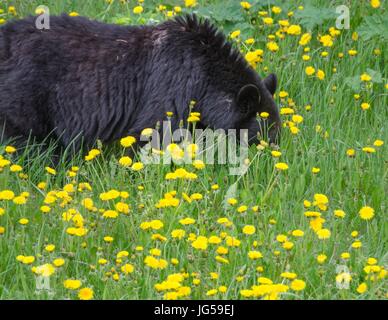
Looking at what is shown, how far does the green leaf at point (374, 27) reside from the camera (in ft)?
23.7

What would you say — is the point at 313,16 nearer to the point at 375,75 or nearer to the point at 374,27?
the point at 374,27

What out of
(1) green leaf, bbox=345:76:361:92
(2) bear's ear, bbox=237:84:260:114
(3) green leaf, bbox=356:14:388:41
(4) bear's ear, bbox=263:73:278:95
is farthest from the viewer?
(3) green leaf, bbox=356:14:388:41

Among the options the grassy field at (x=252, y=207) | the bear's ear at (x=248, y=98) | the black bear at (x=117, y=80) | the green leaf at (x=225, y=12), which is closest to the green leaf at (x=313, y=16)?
the grassy field at (x=252, y=207)

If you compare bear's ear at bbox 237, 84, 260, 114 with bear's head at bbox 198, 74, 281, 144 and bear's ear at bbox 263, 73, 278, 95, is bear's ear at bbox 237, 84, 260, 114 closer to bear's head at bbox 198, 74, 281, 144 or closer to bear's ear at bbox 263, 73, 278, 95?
bear's head at bbox 198, 74, 281, 144

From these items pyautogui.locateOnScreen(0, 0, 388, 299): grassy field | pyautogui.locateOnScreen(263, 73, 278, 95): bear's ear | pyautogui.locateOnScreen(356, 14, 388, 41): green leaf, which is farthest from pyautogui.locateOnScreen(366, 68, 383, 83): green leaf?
pyautogui.locateOnScreen(263, 73, 278, 95): bear's ear

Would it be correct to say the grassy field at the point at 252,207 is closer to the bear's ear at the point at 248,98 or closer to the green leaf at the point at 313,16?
the green leaf at the point at 313,16

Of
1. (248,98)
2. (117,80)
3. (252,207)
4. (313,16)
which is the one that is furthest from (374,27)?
(252,207)

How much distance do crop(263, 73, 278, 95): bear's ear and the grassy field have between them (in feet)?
0.61

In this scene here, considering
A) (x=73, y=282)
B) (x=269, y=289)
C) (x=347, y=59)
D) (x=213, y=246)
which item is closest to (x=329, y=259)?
(x=213, y=246)

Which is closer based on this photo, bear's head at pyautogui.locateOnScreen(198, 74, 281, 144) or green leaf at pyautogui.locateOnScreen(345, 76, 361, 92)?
bear's head at pyautogui.locateOnScreen(198, 74, 281, 144)

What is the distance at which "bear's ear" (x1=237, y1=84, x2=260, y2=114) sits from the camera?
243 inches

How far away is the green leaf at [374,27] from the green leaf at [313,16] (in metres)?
0.27

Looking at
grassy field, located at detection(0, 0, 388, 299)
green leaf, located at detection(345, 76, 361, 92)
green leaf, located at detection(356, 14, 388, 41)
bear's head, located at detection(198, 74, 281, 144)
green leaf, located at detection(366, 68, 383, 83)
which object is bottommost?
grassy field, located at detection(0, 0, 388, 299)

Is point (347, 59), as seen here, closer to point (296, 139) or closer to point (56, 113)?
point (296, 139)
